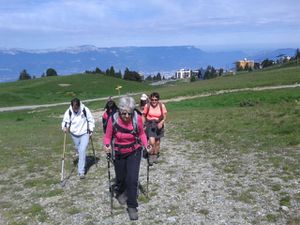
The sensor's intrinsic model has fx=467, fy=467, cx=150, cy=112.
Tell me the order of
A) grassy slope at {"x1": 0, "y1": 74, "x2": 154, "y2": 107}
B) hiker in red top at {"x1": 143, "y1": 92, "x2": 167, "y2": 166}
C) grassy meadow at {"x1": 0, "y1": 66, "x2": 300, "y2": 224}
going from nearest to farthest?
1. grassy meadow at {"x1": 0, "y1": 66, "x2": 300, "y2": 224}
2. hiker in red top at {"x1": 143, "y1": 92, "x2": 167, "y2": 166}
3. grassy slope at {"x1": 0, "y1": 74, "x2": 154, "y2": 107}

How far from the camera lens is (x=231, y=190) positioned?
40.7 ft

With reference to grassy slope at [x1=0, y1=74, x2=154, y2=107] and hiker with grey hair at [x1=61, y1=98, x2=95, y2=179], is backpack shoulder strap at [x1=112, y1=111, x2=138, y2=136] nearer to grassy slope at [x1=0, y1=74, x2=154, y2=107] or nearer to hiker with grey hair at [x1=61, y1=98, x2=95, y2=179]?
hiker with grey hair at [x1=61, y1=98, x2=95, y2=179]

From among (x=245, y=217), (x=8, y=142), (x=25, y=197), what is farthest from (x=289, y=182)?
(x=8, y=142)

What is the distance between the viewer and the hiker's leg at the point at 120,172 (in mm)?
10641

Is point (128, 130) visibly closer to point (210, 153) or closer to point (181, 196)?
point (181, 196)

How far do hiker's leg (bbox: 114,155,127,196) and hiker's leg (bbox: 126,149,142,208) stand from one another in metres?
0.17

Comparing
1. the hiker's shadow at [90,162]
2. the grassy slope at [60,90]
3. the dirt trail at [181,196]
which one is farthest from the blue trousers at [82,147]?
the grassy slope at [60,90]

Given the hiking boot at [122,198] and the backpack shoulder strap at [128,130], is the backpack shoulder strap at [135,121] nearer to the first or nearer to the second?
the backpack shoulder strap at [128,130]

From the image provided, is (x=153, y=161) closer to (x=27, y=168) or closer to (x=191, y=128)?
(x=27, y=168)

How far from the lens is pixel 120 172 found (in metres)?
10.9

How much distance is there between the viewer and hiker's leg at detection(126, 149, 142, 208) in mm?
10492

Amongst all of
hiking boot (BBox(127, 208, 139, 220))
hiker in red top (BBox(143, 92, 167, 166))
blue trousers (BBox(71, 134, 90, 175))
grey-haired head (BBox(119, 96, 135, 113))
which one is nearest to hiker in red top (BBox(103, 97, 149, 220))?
hiking boot (BBox(127, 208, 139, 220))

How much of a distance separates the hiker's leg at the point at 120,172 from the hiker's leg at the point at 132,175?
0.17 meters

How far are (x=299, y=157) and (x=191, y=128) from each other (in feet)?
35.5
